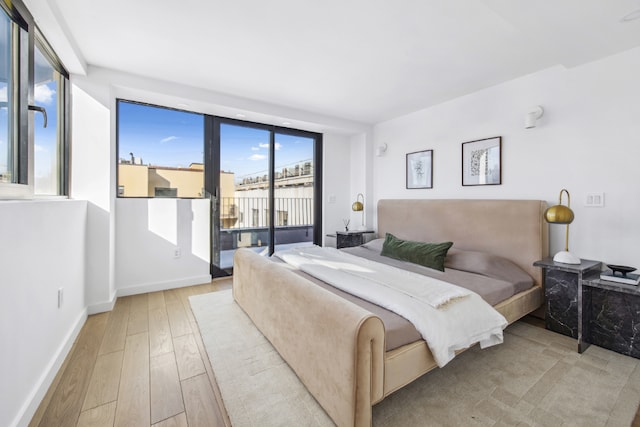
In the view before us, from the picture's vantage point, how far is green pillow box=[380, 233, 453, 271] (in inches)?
108

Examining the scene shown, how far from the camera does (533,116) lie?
271cm

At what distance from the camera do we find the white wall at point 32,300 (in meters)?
1.27

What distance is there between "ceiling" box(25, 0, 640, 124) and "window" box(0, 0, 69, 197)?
0.17 meters

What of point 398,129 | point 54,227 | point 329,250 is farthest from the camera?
→ point 398,129

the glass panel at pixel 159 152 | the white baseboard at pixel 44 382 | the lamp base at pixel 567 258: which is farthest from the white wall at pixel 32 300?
the lamp base at pixel 567 258

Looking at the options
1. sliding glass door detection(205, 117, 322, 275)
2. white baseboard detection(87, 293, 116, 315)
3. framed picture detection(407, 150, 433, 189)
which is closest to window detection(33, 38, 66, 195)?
white baseboard detection(87, 293, 116, 315)

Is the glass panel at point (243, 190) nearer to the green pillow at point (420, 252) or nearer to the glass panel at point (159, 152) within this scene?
the glass panel at point (159, 152)

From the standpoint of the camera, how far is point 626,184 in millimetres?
2252

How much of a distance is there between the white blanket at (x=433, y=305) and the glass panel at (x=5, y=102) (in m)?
2.12

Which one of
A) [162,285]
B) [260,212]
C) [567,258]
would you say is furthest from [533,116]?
[162,285]

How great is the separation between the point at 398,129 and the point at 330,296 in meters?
3.47

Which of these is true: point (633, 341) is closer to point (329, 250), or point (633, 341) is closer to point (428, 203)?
point (428, 203)

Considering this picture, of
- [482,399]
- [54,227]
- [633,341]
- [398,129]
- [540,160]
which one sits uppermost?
[398,129]

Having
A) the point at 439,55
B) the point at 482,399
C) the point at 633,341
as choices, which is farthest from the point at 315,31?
the point at 633,341
